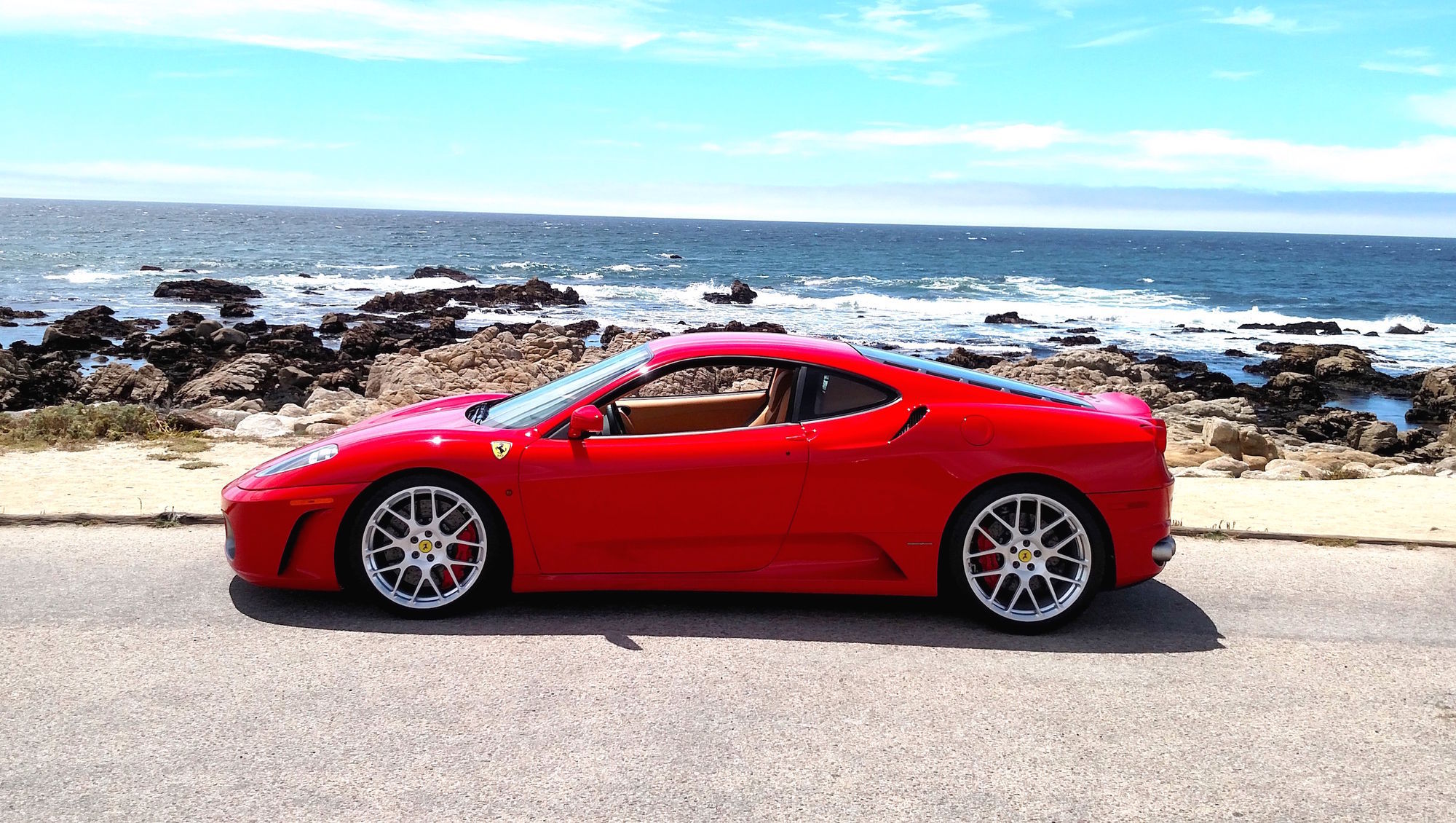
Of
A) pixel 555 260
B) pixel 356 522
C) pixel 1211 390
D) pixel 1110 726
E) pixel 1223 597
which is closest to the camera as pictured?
pixel 1110 726

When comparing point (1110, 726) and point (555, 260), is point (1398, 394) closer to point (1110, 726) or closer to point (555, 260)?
point (1110, 726)

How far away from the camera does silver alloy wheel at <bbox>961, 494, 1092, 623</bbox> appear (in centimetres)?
511

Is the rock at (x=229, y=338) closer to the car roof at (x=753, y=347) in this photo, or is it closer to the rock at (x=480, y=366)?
the rock at (x=480, y=366)

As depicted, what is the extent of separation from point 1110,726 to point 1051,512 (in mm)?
1261

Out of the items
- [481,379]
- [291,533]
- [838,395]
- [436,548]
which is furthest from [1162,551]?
[481,379]

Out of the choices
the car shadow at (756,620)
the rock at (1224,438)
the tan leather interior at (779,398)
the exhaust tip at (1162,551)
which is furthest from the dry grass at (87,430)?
the rock at (1224,438)

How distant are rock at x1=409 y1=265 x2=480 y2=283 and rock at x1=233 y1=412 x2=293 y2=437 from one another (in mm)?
47044

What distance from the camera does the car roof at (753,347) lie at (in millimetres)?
5293

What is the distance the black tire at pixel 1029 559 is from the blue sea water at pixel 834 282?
97.3 ft

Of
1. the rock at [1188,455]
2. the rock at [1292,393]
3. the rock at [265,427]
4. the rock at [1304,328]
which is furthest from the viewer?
the rock at [1304,328]

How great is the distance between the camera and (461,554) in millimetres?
5113

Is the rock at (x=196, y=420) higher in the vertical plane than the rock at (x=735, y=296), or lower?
lower

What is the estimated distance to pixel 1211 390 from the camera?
88.7ft

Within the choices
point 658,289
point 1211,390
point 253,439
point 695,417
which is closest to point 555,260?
point 658,289
